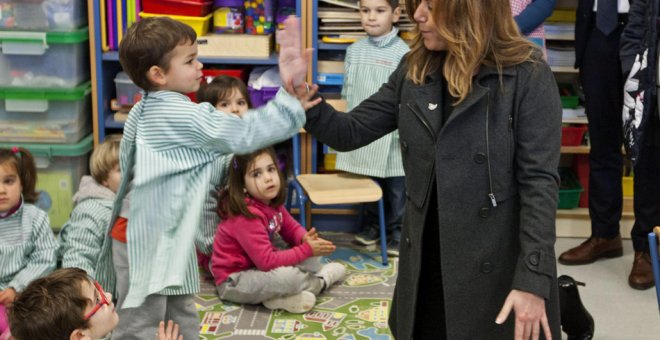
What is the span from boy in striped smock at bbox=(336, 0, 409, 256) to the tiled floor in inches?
34.4

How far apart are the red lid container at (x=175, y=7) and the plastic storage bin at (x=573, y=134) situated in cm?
182

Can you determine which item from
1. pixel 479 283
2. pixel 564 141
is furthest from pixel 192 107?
pixel 564 141

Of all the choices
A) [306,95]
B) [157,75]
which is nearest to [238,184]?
[157,75]

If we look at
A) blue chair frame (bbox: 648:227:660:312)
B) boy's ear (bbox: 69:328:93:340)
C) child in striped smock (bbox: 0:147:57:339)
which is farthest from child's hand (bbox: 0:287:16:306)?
blue chair frame (bbox: 648:227:660:312)

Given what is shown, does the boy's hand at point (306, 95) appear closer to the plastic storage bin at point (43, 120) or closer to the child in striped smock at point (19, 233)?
the child in striped smock at point (19, 233)

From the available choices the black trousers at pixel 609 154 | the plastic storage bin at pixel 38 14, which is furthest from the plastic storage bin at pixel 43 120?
the black trousers at pixel 609 154

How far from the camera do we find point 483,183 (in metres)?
2.13

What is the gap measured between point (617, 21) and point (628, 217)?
1.08m

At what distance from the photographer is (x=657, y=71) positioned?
3.76 metres

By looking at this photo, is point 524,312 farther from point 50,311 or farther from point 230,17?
point 230,17

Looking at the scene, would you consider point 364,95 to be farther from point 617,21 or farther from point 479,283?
point 479,283

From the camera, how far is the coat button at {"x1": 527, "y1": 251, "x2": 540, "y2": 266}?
2.08 meters

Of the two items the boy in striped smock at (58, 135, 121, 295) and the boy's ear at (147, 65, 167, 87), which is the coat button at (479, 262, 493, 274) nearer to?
the boy's ear at (147, 65, 167, 87)

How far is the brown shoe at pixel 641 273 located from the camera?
13.3ft
